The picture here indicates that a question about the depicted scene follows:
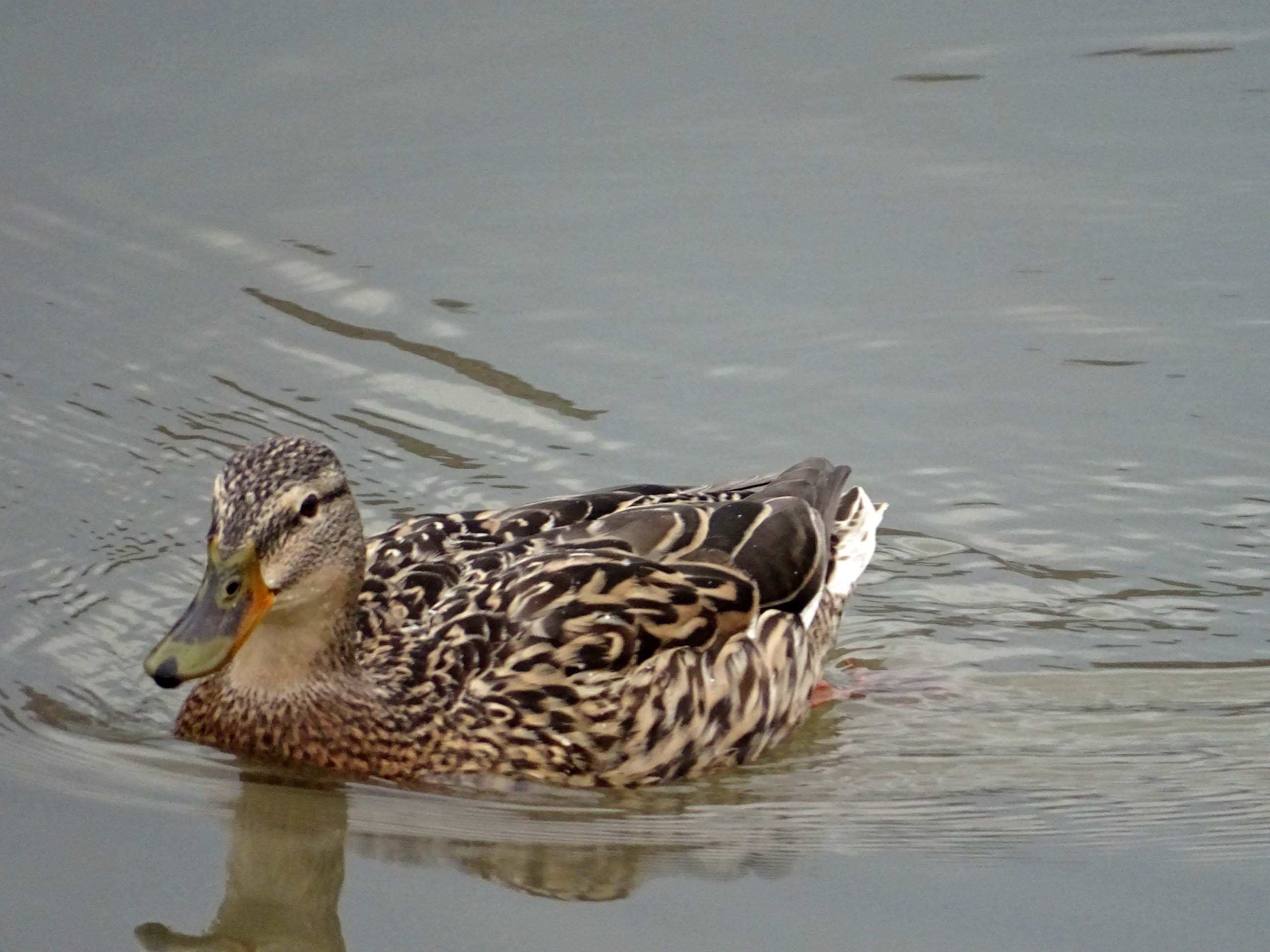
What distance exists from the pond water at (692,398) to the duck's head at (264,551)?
1.75 feet

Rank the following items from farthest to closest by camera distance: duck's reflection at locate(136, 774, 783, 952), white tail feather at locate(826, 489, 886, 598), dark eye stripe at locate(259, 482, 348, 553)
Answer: white tail feather at locate(826, 489, 886, 598) → dark eye stripe at locate(259, 482, 348, 553) → duck's reflection at locate(136, 774, 783, 952)

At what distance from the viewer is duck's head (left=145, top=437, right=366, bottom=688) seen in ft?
21.1

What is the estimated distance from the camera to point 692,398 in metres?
9.58

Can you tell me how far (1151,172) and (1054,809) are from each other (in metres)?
5.36

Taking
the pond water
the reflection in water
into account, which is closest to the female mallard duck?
the pond water

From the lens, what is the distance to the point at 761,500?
311 inches

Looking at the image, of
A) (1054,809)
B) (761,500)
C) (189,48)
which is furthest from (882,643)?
(189,48)

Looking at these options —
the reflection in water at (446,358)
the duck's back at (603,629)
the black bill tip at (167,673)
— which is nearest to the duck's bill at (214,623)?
the black bill tip at (167,673)

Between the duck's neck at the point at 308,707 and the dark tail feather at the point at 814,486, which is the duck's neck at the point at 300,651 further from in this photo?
the dark tail feather at the point at 814,486

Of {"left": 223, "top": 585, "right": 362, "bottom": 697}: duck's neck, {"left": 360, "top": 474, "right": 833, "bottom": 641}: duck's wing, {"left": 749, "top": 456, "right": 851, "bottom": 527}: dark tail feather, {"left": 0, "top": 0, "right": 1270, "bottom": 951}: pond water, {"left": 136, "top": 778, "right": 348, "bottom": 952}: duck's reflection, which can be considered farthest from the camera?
{"left": 749, "top": 456, "right": 851, "bottom": 527}: dark tail feather

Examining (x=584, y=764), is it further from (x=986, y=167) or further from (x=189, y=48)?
(x=189, y=48)

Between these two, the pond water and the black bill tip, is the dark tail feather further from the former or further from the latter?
the black bill tip

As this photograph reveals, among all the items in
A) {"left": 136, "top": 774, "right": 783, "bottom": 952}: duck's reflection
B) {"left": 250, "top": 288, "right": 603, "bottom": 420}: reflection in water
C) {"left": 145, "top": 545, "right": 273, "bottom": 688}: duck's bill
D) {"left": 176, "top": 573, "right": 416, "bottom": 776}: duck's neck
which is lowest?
{"left": 136, "top": 774, "right": 783, "bottom": 952}: duck's reflection

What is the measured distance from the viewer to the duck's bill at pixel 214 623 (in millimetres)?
6375
